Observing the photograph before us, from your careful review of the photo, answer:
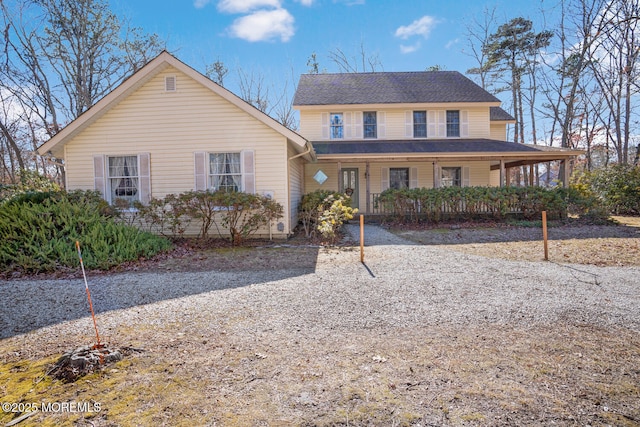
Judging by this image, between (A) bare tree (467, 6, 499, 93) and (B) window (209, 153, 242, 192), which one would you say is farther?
(A) bare tree (467, 6, 499, 93)

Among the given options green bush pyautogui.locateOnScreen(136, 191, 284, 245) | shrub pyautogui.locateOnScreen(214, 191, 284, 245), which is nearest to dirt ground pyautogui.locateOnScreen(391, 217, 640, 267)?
shrub pyautogui.locateOnScreen(214, 191, 284, 245)

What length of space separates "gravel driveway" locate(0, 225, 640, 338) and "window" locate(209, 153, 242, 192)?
168 inches

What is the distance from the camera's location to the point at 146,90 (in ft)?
32.3

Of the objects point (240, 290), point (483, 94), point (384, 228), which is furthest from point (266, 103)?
point (240, 290)

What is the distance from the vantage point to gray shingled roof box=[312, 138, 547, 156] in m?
13.8

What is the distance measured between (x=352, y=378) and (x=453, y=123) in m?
16.2

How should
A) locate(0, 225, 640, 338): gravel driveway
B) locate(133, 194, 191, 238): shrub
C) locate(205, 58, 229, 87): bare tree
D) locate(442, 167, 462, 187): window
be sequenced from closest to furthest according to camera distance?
locate(0, 225, 640, 338): gravel driveway < locate(133, 194, 191, 238): shrub < locate(442, 167, 462, 187): window < locate(205, 58, 229, 87): bare tree

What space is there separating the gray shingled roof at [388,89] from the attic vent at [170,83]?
715 cm

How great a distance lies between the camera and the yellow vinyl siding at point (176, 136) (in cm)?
980

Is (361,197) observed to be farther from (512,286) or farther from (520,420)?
(520,420)

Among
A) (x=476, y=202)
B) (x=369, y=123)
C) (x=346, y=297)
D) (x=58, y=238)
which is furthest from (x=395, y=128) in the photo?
(x=58, y=238)

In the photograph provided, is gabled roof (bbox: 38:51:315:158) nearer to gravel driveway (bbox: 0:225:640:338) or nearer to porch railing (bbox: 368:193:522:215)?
gravel driveway (bbox: 0:225:640:338)

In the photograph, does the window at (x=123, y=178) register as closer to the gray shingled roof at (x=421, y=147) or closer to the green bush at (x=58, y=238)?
the green bush at (x=58, y=238)

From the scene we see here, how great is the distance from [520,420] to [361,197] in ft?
46.6
